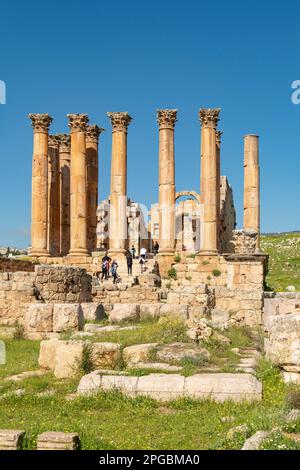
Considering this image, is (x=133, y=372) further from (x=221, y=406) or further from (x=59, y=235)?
(x=59, y=235)

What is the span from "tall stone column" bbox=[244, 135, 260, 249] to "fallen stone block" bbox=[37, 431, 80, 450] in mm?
33533

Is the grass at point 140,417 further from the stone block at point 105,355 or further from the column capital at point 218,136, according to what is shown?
the column capital at point 218,136

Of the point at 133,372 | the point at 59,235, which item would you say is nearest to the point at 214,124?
the point at 59,235

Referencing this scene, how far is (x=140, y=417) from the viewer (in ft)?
32.5

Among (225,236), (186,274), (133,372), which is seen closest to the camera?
(133,372)

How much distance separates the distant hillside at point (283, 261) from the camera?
44.9 m

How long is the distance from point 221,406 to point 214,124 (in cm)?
3182

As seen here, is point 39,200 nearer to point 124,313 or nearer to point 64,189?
point 64,189

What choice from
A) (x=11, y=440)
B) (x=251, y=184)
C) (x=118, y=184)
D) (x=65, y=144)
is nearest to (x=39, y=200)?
(x=118, y=184)

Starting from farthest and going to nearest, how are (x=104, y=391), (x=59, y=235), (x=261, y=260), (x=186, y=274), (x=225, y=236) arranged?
(x=225, y=236) < (x=59, y=235) < (x=186, y=274) < (x=261, y=260) < (x=104, y=391)

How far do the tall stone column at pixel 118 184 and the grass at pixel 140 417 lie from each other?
28.8 m

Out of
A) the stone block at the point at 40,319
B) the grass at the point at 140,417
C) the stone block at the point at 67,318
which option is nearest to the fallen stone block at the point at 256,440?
the grass at the point at 140,417

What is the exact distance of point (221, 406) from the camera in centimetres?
1032

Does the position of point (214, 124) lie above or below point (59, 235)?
above
